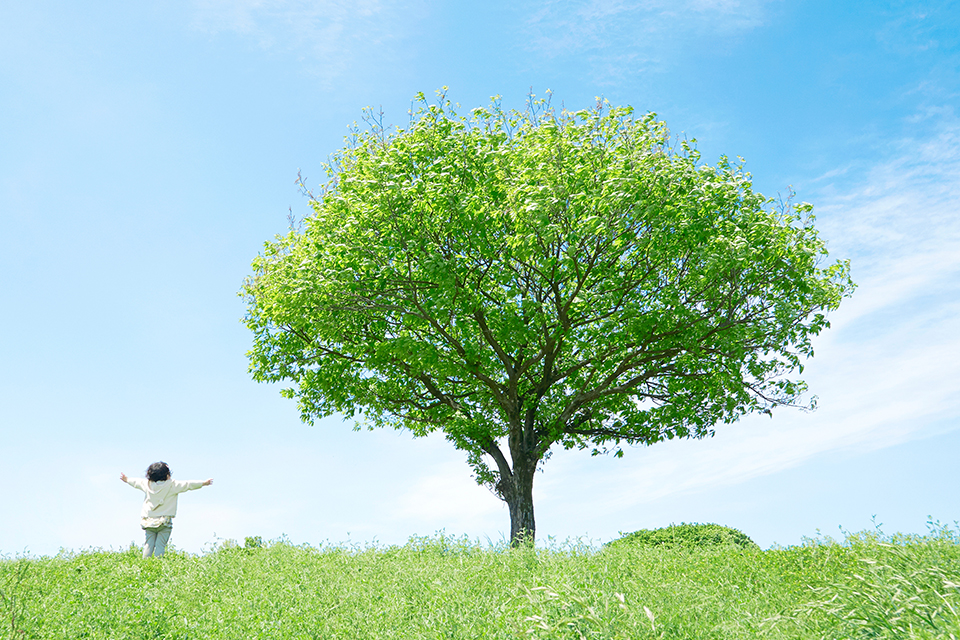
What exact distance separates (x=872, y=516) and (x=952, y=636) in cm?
474

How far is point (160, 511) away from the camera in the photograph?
645 inches

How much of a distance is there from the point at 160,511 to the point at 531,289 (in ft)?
35.7

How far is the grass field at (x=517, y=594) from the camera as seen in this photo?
24.4ft

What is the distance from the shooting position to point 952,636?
577cm

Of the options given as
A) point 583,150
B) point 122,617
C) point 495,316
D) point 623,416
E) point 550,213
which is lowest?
point 122,617

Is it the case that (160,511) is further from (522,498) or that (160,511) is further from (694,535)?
(694,535)

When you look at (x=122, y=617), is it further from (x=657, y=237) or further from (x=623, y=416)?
(x=623, y=416)

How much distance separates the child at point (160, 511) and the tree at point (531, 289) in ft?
17.0

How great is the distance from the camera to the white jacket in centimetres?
1639

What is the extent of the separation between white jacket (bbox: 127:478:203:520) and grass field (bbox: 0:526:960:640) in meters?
2.52

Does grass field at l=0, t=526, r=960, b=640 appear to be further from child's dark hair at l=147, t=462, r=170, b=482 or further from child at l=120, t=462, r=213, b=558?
child's dark hair at l=147, t=462, r=170, b=482

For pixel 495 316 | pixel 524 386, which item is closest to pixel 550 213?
pixel 495 316

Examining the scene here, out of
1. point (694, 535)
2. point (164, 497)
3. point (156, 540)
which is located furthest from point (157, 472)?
point (694, 535)

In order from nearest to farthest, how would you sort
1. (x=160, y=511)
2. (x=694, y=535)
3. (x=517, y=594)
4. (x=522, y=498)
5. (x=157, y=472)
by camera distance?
(x=517, y=594)
(x=160, y=511)
(x=157, y=472)
(x=522, y=498)
(x=694, y=535)
